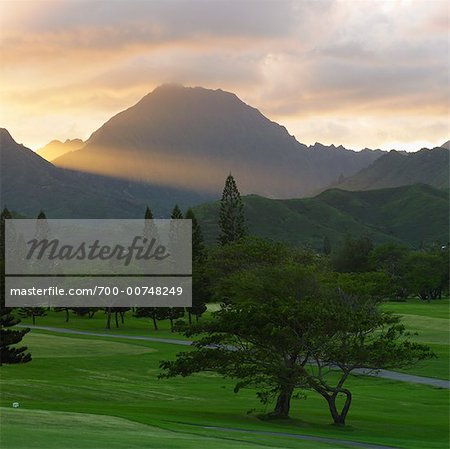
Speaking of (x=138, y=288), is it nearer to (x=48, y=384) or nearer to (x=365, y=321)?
(x=48, y=384)

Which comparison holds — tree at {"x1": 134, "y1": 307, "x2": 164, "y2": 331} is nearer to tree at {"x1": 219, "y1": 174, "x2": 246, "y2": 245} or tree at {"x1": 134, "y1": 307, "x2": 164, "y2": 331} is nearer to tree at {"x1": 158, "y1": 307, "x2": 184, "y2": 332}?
tree at {"x1": 158, "y1": 307, "x2": 184, "y2": 332}

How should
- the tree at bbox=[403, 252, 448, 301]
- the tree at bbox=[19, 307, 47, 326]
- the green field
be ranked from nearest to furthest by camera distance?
the green field < the tree at bbox=[19, 307, 47, 326] < the tree at bbox=[403, 252, 448, 301]

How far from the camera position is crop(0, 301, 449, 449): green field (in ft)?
75.8

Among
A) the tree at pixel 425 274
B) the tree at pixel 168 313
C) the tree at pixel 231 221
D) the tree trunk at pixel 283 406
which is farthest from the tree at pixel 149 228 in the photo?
the tree trunk at pixel 283 406

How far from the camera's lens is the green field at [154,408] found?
2311 centimetres

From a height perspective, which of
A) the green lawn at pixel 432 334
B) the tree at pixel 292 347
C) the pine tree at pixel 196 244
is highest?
the pine tree at pixel 196 244

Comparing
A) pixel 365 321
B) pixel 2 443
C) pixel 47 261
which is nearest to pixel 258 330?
pixel 365 321

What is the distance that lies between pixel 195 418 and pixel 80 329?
74513 millimetres

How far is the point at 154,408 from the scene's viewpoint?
39.4 meters

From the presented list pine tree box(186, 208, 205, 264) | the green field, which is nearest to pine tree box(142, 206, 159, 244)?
pine tree box(186, 208, 205, 264)

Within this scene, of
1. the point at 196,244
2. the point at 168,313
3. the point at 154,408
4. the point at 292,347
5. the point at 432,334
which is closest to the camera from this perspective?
the point at 154,408

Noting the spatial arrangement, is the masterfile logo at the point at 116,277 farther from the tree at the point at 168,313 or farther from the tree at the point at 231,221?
the tree at the point at 231,221

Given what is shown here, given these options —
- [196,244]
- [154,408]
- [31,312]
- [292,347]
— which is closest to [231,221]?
[196,244]

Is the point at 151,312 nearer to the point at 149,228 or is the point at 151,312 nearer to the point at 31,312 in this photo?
the point at 31,312
